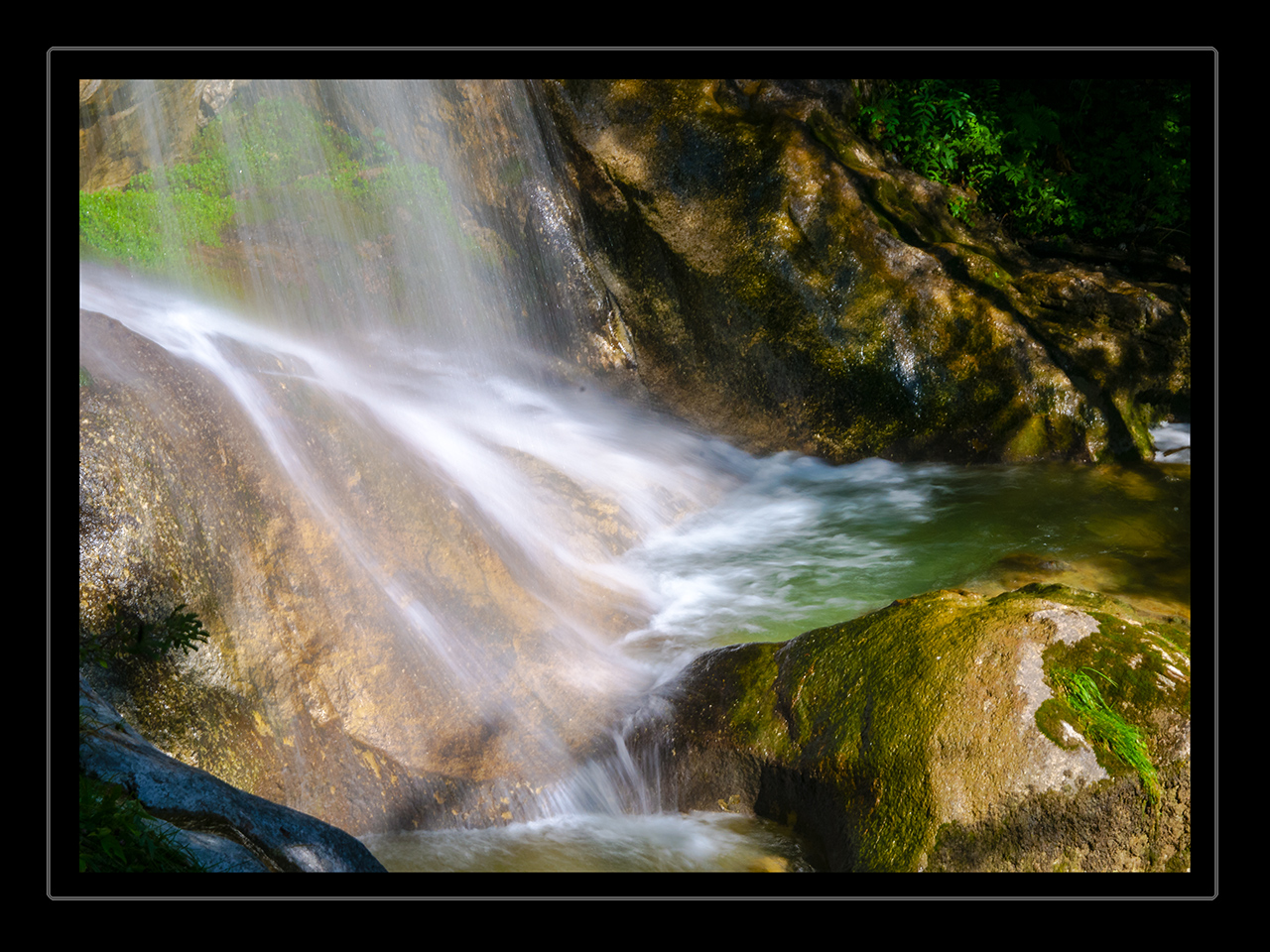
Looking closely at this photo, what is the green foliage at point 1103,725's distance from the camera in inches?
110

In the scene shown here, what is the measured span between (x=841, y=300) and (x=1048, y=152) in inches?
170

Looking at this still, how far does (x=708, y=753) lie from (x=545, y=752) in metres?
0.88

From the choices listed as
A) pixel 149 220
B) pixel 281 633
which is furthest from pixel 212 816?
pixel 149 220

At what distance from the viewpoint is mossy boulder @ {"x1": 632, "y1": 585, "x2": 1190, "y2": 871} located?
9.25 feet

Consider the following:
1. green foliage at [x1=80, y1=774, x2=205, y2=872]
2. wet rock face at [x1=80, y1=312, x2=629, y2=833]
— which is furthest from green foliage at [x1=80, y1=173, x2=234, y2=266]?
green foliage at [x1=80, y1=774, x2=205, y2=872]

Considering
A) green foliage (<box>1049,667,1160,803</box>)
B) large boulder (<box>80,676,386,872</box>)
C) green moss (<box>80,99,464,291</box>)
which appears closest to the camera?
large boulder (<box>80,676,386,872</box>)

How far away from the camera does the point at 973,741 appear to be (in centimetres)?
304

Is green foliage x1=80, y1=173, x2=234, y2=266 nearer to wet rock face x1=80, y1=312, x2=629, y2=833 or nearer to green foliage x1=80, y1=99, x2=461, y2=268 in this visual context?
green foliage x1=80, y1=99, x2=461, y2=268

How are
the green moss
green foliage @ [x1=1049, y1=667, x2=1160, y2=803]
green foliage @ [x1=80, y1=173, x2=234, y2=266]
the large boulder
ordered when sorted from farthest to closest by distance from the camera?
the green moss → green foliage @ [x1=80, y1=173, x2=234, y2=266] → green foliage @ [x1=1049, y1=667, x2=1160, y2=803] → the large boulder

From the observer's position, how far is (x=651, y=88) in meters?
7.46

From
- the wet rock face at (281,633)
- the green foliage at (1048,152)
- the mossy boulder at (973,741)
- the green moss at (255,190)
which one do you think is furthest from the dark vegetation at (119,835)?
the green foliage at (1048,152)

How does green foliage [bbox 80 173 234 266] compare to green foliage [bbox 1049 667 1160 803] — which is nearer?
green foliage [bbox 1049 667 1160 803]

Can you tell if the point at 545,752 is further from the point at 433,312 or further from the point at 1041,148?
the point at 1041,148

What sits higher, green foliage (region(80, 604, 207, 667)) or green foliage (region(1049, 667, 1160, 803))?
green foliage (region(80, 604, 207, 667))
